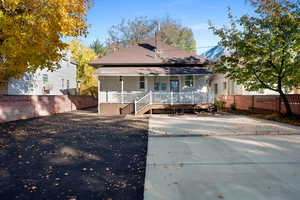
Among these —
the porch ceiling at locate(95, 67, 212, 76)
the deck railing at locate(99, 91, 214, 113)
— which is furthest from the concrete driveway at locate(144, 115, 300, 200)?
the porch ceiling at locate(95, 67, 212, 76)

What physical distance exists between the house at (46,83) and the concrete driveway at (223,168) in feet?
33.7

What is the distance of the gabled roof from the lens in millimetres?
17219

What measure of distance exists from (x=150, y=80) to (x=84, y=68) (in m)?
20.1

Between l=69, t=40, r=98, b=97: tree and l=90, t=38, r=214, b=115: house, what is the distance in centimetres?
1530

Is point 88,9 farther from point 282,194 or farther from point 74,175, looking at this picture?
point 282,194

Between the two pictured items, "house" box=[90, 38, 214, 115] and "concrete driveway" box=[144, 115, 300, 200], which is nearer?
"concrete driveway" box=[144, 115, 300, 200]

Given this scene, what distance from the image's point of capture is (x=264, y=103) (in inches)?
591

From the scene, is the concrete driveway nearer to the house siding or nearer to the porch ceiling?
the porch ceiling

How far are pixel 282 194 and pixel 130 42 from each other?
38102 millimetres

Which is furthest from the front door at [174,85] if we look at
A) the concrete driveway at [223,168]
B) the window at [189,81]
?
the concrete driveway at [223,168]

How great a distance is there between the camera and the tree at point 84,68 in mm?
32500

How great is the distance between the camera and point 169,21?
43.9 meters

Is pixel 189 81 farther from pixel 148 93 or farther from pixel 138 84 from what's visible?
pixel 138 84

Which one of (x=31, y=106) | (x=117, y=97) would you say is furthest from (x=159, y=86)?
(x=31, y=106)
